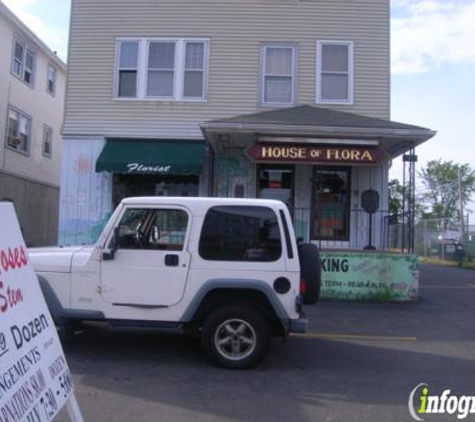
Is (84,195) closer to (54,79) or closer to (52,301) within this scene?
(52,301)

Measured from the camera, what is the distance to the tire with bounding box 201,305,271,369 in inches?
228

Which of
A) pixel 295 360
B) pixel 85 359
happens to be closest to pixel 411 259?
pixel 295 360

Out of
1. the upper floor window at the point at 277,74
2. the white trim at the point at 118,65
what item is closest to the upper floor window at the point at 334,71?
the upper floor window at the point at 277,74

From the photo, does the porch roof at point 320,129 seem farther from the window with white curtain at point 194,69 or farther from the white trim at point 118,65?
the white trim at point 118,65

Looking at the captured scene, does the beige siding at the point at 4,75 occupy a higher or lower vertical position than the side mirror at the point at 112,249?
higher

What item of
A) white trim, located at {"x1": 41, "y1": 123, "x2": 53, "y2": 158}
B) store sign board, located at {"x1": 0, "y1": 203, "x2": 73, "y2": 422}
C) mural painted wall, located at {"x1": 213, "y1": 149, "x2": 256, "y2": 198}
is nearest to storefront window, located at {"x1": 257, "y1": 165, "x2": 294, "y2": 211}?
mural painted wall, located at {"x1": 213, "y1": 149, "x2": 256, "y2": 198}

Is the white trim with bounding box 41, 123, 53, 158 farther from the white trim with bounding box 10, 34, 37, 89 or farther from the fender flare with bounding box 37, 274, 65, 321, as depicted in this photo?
the fender flare with bounding box 37, 274, 65, 321

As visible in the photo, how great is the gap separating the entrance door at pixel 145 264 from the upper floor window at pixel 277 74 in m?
8.89

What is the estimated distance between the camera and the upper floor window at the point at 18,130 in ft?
70.8

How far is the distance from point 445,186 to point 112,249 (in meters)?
76.6

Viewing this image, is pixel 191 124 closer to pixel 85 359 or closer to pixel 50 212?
pixel 85 359

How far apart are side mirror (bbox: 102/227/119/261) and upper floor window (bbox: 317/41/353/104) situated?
9.44 metres

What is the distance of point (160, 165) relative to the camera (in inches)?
510

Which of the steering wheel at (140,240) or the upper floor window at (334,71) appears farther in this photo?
the upper floor window at (334,71)
